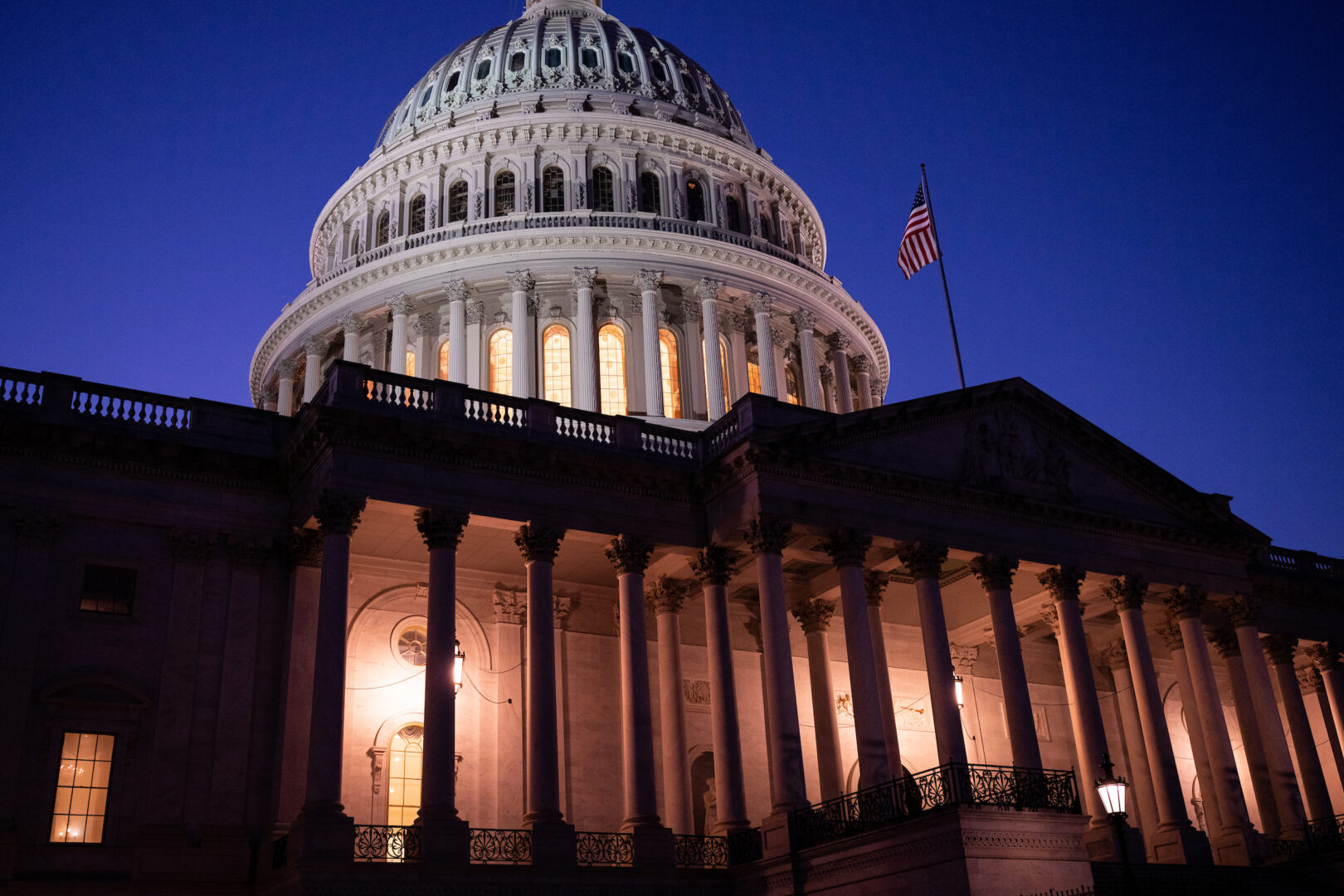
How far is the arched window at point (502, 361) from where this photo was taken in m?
47.7

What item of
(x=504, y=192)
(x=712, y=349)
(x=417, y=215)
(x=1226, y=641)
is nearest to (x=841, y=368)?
(x=712, y=349)

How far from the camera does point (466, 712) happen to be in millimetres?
32281

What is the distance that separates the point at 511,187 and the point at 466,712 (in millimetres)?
26804

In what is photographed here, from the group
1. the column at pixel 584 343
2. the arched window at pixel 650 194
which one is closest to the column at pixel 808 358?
the arched window at pixel 650 194

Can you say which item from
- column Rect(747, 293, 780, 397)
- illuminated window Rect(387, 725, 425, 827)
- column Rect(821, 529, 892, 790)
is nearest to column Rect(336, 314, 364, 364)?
column Rect(747, 293, 780, 397)

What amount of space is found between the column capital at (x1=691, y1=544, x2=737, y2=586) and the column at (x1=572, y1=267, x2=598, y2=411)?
49.4 ft

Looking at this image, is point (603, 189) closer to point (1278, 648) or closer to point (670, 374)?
point (670, 374)

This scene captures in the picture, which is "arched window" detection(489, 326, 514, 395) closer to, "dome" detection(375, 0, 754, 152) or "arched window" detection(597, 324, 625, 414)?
"arched window" detection(597, 324, 625, 414)

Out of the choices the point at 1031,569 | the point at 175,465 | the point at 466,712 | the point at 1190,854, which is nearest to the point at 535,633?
the point at 466,712

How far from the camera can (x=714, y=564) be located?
31.2m

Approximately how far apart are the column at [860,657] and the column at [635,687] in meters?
4.60

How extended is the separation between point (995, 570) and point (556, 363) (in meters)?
21.0

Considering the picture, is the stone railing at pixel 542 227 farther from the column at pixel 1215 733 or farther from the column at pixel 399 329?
the column at pixel 1215 733

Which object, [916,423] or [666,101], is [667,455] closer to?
[916,423]
